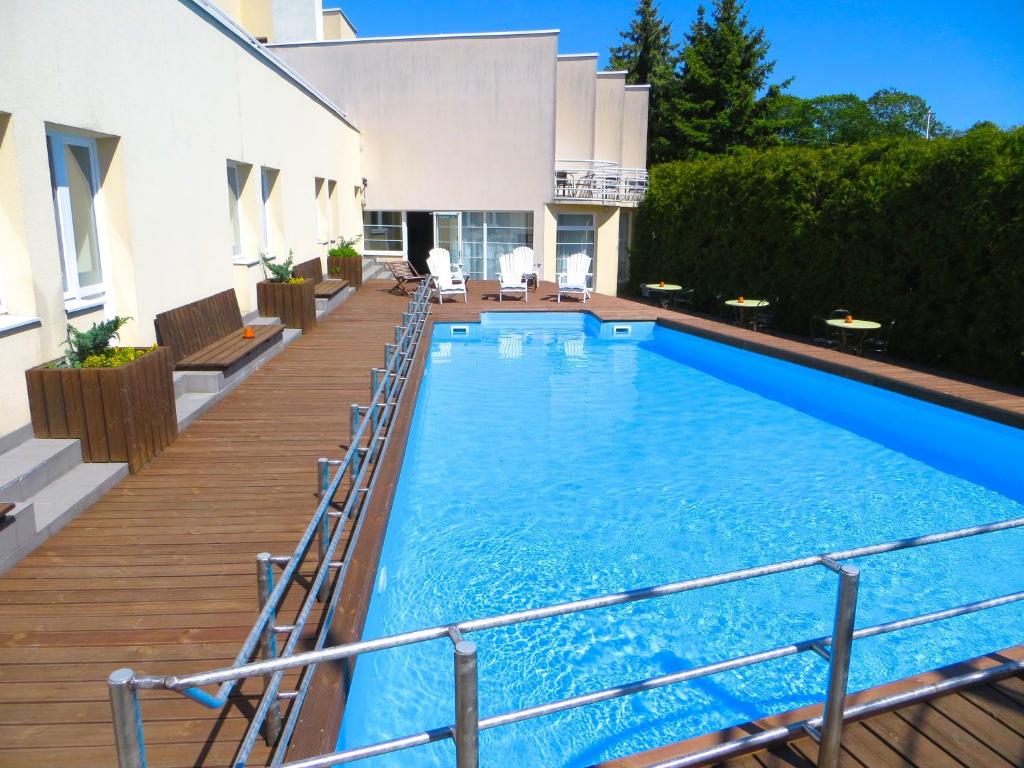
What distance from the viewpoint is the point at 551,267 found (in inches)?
811

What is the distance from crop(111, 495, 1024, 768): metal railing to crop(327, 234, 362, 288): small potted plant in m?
13.6

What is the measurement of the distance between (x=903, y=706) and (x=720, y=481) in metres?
4.21

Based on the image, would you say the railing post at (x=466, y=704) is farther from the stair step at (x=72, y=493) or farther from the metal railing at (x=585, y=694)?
the stair step at (x=72, y=493)

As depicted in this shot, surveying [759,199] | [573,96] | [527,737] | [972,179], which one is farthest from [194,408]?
[573,96]

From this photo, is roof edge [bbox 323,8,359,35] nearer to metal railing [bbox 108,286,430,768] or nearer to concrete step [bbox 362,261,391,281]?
concrete step [bbox 362,261,391,281]

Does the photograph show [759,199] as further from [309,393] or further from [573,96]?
[309,393]

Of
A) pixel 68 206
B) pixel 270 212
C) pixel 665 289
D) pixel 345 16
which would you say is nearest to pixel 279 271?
pixel 270 212

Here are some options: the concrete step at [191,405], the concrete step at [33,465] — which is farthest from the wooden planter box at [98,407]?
the concrete step at [191,405]

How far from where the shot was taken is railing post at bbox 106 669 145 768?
5.05ft

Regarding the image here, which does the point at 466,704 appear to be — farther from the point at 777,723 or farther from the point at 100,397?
the point at 100,397

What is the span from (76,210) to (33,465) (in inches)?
106

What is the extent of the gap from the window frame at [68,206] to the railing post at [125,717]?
487cm

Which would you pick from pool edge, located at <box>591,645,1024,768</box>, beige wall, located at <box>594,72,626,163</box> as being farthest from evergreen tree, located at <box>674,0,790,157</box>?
pool edge, located at <box>591,645,1024,768</box>

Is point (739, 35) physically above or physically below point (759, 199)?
above
